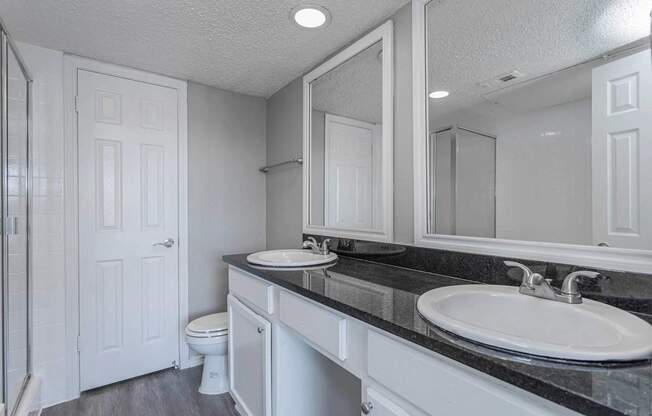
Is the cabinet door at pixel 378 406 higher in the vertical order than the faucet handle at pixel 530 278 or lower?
lower

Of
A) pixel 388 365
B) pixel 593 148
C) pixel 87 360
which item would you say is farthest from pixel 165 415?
pixel 593 148

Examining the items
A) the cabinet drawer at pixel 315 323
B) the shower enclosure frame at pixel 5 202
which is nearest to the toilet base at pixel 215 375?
the shower enclosure frame at pixel 5 202

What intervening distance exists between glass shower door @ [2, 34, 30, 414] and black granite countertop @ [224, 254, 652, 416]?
1.39m

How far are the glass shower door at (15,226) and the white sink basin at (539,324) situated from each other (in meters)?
1.97

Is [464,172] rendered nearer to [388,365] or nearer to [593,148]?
[593,148]

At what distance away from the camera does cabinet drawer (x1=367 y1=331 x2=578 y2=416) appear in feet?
1.89

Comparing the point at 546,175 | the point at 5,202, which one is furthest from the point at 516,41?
the point at 5,202

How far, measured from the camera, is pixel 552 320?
857 millimetres

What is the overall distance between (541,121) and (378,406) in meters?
1.02

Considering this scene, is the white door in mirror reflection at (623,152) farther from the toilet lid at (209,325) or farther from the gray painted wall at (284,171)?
the toilet lid at (209,325)

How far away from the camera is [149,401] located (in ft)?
6.36

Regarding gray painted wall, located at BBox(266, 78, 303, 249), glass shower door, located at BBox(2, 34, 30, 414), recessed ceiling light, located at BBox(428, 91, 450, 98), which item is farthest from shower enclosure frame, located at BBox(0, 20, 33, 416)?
recessed ceiling light, located at BBox(428, 91, 450, 98)

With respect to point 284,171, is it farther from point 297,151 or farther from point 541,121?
point 541,121

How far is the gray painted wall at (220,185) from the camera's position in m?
2.44
